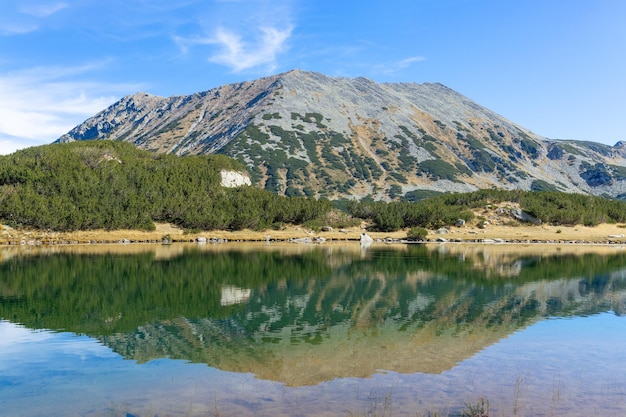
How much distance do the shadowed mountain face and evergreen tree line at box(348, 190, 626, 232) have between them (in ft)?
132

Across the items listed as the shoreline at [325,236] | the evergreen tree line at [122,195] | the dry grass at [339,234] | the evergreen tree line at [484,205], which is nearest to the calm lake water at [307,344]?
the shoreline at [325,236]

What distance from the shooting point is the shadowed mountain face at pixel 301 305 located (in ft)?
52.9

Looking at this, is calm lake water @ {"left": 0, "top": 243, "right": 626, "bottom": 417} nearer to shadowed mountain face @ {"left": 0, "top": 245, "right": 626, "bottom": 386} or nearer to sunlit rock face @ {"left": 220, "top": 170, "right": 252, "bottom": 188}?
shadowed mountain face @ {"left": 0, "top": 245, "right": 626, "bottom": 386}

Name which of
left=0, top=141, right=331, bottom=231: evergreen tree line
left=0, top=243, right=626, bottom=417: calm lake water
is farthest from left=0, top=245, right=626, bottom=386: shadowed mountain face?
left=0, top=141, right=331, bottom=231: evergreen tree line

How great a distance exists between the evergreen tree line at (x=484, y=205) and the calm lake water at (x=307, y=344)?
50.5 meters

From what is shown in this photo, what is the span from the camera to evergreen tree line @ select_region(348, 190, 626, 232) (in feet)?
287

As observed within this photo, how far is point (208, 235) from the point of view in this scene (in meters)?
78.6

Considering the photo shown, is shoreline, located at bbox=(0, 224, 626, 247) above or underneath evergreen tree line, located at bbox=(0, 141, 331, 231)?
underneath

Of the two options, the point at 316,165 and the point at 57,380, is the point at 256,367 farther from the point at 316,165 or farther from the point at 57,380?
the point at 316,165

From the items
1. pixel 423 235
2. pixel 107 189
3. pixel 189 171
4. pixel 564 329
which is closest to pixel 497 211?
pixel 423 235

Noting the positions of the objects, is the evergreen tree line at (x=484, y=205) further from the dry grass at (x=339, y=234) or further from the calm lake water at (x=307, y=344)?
the calm lake water at (x=307, y=344)

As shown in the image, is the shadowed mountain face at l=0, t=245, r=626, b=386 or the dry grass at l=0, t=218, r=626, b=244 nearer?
the shadowed mountain face at l=0, t=245, r=626, b=386

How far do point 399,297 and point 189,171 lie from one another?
245 ft

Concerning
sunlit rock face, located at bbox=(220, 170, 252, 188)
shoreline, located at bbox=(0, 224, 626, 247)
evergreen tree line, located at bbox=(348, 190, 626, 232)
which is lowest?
shoreline, located at bbox=(0, 224, 626, 247)
